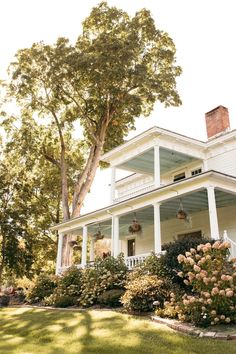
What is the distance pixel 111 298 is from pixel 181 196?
4.72 meters

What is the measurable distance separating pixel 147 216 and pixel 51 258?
678 inches

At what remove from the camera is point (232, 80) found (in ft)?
50.3

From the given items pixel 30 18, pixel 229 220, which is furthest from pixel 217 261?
pixel 30 18

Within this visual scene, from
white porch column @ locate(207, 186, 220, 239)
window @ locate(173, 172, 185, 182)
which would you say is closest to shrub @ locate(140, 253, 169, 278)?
white porch column @ locate(207, 186, 220, 239)

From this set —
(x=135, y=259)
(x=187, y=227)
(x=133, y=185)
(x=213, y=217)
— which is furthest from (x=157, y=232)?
(x=133, y=185)

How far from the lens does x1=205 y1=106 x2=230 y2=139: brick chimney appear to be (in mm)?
18875

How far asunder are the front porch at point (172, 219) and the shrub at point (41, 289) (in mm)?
1753

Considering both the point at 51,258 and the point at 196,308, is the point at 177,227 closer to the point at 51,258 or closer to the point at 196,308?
the point at 196,308

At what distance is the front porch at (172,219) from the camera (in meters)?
13.1

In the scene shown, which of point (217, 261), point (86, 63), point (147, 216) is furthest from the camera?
point (86, 63)

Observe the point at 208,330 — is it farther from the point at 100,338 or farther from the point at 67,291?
the point at 67,291

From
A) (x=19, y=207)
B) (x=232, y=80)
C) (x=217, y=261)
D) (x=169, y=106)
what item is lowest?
(x=217, y=261)

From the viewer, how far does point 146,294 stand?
984 centimetres

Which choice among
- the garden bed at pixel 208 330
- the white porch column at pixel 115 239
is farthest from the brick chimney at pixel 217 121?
the garden bed at pixel 208 330
